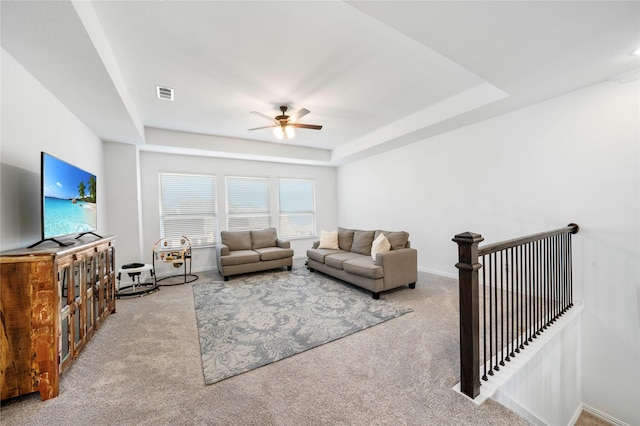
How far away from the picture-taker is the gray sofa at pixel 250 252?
4757 millimetres

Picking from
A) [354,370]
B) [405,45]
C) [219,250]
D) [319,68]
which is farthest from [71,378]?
[405,45]

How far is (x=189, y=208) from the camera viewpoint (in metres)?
5.61

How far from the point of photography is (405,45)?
8.20 feet

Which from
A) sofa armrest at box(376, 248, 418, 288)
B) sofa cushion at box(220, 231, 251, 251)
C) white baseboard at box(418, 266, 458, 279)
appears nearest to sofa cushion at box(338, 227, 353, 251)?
sofa armrest at box(376, 248, 418, 288)

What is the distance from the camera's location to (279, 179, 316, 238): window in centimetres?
681

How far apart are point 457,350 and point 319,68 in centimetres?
313

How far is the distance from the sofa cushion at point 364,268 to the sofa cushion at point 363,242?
28cm

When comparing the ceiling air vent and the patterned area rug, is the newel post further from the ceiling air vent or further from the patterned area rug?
the ceiling air vent

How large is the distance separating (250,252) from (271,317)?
2264 millimetres

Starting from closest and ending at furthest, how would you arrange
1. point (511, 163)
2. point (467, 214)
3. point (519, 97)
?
point (519, 97) < point (511, 163) < point (467, 214)

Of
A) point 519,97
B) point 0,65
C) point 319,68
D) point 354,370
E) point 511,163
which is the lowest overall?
point 354,370

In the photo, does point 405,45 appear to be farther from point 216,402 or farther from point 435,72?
point 216,402

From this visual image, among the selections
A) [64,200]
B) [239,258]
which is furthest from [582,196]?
[64,200]

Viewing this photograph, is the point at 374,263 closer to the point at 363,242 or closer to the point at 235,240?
the point at 363,242
